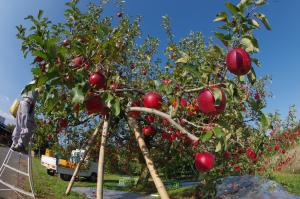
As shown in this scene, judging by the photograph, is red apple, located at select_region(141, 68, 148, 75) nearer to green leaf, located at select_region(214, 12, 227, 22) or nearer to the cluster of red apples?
the cluster of red apples

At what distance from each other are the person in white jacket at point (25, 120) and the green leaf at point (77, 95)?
1420mm

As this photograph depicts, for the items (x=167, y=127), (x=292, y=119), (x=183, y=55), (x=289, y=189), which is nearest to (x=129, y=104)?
(x=183, y=55)

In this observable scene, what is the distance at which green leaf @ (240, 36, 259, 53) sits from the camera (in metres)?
1.83

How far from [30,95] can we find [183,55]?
185cm

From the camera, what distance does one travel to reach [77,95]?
2.12 meters

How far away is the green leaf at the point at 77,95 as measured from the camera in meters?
2.09

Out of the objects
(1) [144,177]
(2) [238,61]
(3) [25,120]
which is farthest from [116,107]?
(1) [144,177]

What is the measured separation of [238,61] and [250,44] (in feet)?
0.45

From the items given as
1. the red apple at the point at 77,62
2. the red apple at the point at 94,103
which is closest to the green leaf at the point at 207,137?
the red apple at the point at 94,103

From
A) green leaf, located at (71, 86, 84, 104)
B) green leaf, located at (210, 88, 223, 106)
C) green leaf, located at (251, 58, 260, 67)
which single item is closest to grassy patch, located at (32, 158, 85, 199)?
green leaf, located at (71, 86, 84, 104)

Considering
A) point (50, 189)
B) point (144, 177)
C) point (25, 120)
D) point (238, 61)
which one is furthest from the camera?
point (144, 177)

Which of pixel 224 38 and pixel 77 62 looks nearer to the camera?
pixel 224 38

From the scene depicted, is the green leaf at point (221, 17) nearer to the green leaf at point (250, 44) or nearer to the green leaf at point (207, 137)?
the green leaf at point (250, 44)

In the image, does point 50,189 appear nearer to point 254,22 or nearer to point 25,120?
point 25,120
